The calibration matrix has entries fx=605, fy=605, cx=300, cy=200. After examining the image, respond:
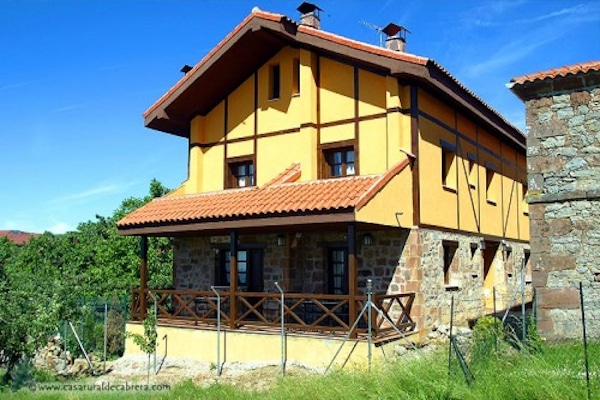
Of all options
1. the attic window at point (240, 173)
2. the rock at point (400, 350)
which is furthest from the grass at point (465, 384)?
the attic window at point (240, 173)

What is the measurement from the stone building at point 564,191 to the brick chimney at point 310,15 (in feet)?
21.6

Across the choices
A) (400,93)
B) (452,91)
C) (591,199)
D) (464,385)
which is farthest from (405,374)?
(452,91)

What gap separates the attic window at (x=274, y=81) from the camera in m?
15.9

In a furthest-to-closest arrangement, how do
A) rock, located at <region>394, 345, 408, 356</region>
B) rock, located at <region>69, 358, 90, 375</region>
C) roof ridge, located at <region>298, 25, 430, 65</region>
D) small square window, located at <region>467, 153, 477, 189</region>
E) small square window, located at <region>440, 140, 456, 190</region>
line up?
small square window, located at <region>467, 153, 477, 189</region>
small square window, located at <region>440, 140, 456, 190</region>
rock, located at <region>69, 358, 90, 375</region>
roof ridge, located at <region>298, 25, 430, 65</region>
rock, located at <region>394, 345, 408, 356</region>

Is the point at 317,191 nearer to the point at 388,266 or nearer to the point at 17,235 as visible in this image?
the point at 388,266

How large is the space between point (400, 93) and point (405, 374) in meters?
7.72

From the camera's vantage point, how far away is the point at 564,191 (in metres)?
10.1

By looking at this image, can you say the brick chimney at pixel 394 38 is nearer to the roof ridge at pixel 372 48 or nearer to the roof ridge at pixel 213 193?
the roof ridge at pixel 372 48

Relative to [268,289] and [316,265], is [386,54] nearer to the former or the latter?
[316,265]

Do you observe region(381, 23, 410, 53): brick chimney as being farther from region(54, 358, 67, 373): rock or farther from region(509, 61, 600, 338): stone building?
region(54, 358, 67, 373): rock

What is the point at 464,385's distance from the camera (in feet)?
22.7

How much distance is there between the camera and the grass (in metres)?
6.52

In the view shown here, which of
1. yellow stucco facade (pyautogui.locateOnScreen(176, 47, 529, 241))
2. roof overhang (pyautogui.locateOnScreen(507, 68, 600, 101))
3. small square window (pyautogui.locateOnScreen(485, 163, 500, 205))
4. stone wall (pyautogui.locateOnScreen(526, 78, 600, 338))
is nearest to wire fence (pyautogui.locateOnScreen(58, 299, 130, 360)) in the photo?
yellow stucco facade (pyautogui.locateOnScreen(176, 47, 529, 241))

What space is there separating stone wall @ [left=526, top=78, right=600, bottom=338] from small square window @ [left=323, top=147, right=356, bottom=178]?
4924 millimetres
